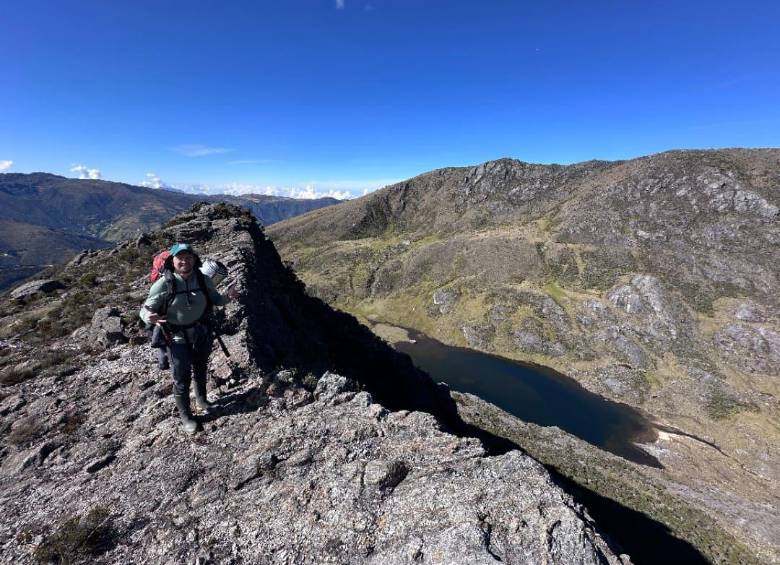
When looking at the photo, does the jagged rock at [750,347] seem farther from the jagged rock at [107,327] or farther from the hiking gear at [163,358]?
the jagged rock at [107,327]

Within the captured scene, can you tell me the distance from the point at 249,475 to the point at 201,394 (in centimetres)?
269

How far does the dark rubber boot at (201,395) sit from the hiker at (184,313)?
107mm

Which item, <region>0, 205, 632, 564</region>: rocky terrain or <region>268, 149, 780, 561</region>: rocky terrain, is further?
<region>268, 149, 780, 561</region>: rocky terrain

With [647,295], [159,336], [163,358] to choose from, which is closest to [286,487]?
[163,358]

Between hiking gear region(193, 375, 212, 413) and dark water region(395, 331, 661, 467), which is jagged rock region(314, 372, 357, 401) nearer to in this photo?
hiking gear region(193, 375, 212, 413)

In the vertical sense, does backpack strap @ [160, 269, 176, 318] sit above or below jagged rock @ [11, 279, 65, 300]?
above

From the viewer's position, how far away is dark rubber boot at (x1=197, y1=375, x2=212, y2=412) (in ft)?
31.1

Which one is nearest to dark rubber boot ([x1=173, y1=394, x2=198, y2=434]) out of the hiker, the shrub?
the hiker

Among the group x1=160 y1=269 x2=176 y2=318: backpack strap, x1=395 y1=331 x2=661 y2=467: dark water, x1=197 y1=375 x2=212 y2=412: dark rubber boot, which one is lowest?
x1=395 y1=331 x2=661 y2=467: dark water

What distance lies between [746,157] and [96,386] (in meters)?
191

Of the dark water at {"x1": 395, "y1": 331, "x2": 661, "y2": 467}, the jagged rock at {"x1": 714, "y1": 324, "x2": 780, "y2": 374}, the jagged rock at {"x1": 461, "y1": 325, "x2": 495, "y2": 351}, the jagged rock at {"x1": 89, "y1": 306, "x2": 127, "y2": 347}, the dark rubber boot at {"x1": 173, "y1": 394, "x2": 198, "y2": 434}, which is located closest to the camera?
the dark rubber boot at {"x1": 173, "y1": 394, "x2": 198, "y2": 434}

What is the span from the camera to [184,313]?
840 centimetres

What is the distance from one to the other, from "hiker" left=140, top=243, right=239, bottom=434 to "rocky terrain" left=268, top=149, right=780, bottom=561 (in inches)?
1621

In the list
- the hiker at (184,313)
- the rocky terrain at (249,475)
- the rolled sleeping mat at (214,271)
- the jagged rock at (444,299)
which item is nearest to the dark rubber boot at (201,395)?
the hiker at (184,313)
